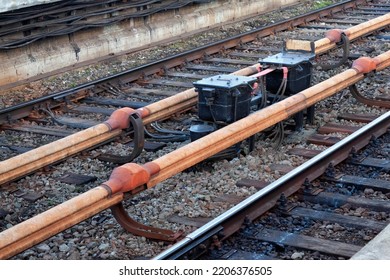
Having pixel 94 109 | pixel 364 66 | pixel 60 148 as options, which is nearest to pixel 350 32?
pixel 364 66

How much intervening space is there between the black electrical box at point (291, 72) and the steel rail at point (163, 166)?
0.39 metres

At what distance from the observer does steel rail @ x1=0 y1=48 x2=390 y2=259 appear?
5738 mm

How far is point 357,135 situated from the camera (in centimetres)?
839

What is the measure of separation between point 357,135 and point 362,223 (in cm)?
183

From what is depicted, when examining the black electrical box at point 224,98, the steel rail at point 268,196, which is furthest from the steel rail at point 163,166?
the steel rail at point 268,196

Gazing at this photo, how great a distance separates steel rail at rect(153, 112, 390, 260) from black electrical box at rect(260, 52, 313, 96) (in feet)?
4.32

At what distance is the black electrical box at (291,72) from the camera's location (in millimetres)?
9703

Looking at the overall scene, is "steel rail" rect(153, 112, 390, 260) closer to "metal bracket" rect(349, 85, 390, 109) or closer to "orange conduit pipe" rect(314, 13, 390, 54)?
"metal bracket" rect(349, 85, 390, 109)

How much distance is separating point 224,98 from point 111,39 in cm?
581

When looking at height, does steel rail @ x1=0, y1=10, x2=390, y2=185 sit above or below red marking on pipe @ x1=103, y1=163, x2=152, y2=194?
below

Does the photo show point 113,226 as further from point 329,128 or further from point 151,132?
point 329,128

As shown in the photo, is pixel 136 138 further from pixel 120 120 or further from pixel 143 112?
pixel 143 112

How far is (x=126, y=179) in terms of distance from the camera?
6.48 meters

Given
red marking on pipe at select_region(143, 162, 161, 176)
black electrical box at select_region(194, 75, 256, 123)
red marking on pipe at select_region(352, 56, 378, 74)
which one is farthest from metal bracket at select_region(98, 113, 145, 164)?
red marking on pipe at select_region(352, 56, 378, 74)
